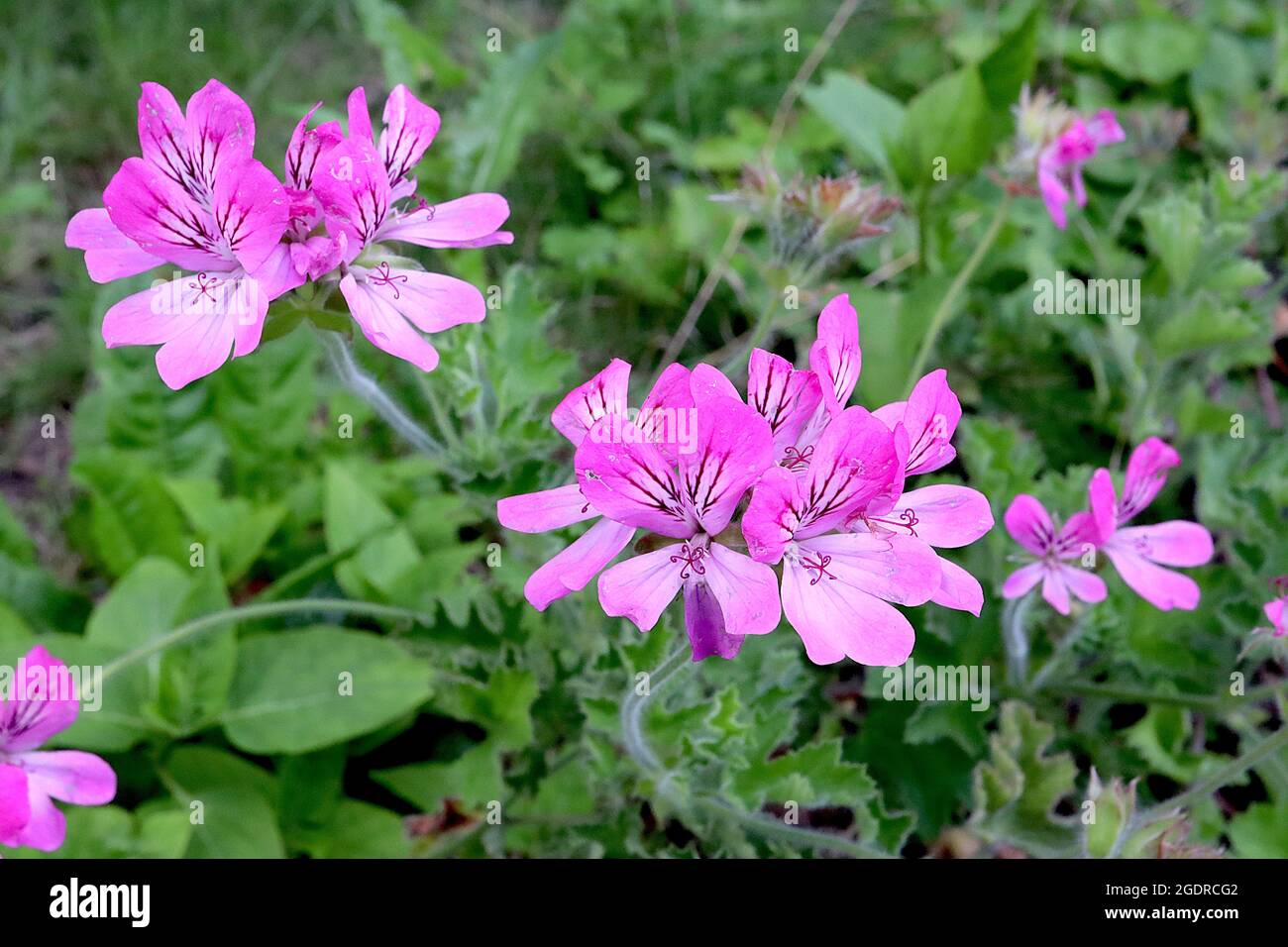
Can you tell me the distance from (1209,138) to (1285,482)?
1.56m

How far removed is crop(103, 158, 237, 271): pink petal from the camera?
1379 millimetres

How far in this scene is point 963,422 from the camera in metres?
2.51

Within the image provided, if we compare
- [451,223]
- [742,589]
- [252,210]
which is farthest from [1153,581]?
[252,210]

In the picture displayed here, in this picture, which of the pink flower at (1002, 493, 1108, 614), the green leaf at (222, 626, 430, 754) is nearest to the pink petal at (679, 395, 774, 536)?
the pink flower at (1002, 493, 1108, 614)

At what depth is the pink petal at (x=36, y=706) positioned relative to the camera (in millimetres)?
1720

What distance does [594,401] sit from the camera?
139 cm

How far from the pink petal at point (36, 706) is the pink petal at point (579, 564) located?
927 mm

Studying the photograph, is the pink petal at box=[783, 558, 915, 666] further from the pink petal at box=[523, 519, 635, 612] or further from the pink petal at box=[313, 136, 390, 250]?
the pink petal at box=[313, 136, 390, 250]

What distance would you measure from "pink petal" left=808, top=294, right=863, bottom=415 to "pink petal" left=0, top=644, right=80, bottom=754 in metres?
1.34

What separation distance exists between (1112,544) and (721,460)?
1059 mm

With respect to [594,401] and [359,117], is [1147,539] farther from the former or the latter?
[359,117]
